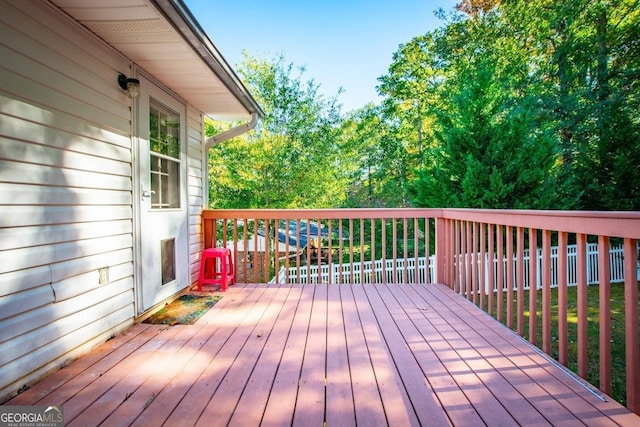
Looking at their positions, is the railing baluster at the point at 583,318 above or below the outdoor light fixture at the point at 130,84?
below

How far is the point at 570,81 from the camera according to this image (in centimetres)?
992

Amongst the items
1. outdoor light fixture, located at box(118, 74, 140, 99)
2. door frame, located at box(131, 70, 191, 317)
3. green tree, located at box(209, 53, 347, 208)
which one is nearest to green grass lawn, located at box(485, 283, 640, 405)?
door frame, located at box(131, 70, 191, 317)

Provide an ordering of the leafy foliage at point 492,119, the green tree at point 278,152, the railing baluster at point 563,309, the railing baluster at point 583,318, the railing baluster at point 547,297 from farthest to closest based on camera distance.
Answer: the green tree at point 278,152 < the leafy foliage at point 492,119 < the railing baluster at point 547,297 < the railing baluster at point 563,309 < the railing baluster at point 583,318

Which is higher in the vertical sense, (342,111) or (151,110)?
(342,111)

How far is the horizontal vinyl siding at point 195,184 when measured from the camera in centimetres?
371

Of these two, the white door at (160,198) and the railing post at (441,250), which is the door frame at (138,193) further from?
the railing post at (441,250)

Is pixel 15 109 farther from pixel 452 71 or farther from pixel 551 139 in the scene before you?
pixel 452 71

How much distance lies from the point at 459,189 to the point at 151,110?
667cm

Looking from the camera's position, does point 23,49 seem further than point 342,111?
No

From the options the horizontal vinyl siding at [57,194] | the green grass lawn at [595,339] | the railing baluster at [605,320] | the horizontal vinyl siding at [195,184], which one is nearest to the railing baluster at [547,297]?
the railing baluster at [605,320]

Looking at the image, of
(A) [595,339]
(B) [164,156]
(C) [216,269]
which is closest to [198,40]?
(B) [164,156]

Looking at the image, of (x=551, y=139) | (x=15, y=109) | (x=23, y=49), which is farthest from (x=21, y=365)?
(x=551, y=139)

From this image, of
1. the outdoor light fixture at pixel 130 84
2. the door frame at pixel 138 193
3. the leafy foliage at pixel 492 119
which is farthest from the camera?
the leafy foliage at pixel 492 119

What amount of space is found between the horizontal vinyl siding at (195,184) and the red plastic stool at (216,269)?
0.12 metres
